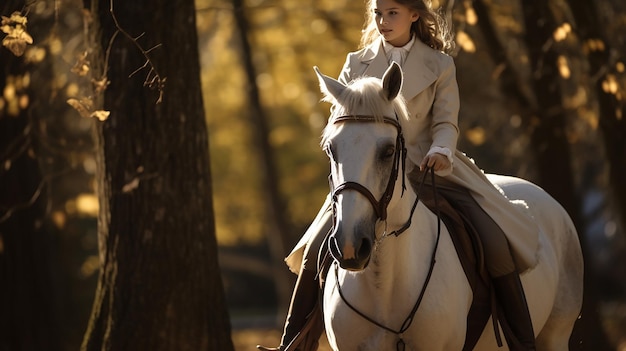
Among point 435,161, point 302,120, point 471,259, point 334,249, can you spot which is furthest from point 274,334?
point 334,249

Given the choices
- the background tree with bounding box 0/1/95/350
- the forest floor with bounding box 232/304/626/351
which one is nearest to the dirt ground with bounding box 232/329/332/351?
the forest floor with bounding box 232/304/626/351

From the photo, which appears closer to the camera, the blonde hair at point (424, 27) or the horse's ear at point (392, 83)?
the horse's ear at point (392, 83)

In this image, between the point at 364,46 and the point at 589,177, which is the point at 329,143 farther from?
the point at 589,177

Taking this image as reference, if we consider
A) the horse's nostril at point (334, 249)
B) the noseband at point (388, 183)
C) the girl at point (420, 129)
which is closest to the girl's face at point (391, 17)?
the girl at point (420, 129)

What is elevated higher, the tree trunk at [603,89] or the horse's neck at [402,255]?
the tree trunk at [603,89]

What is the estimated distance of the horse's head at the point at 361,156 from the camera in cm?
580

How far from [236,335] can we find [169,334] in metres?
19.4

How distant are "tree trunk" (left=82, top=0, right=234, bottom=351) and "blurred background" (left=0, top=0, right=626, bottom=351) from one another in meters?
0.59

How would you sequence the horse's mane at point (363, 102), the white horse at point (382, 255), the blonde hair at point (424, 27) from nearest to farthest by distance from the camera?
the white horse at point (382, 255), the horse's mane at point (363, 102), the blonde hair at point (424, 27)

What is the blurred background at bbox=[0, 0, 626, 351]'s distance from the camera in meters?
12.9

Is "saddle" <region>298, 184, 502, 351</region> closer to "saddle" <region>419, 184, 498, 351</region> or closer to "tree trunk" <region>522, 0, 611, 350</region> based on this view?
"saddle" <region>419, 184, 498, 351</region>

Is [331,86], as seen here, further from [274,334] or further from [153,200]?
[274,334]

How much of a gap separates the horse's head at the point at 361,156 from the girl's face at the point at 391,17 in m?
0.88

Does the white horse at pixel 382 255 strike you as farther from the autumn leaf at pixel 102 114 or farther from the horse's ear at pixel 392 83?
the autumn leaf at pixel 102 114
